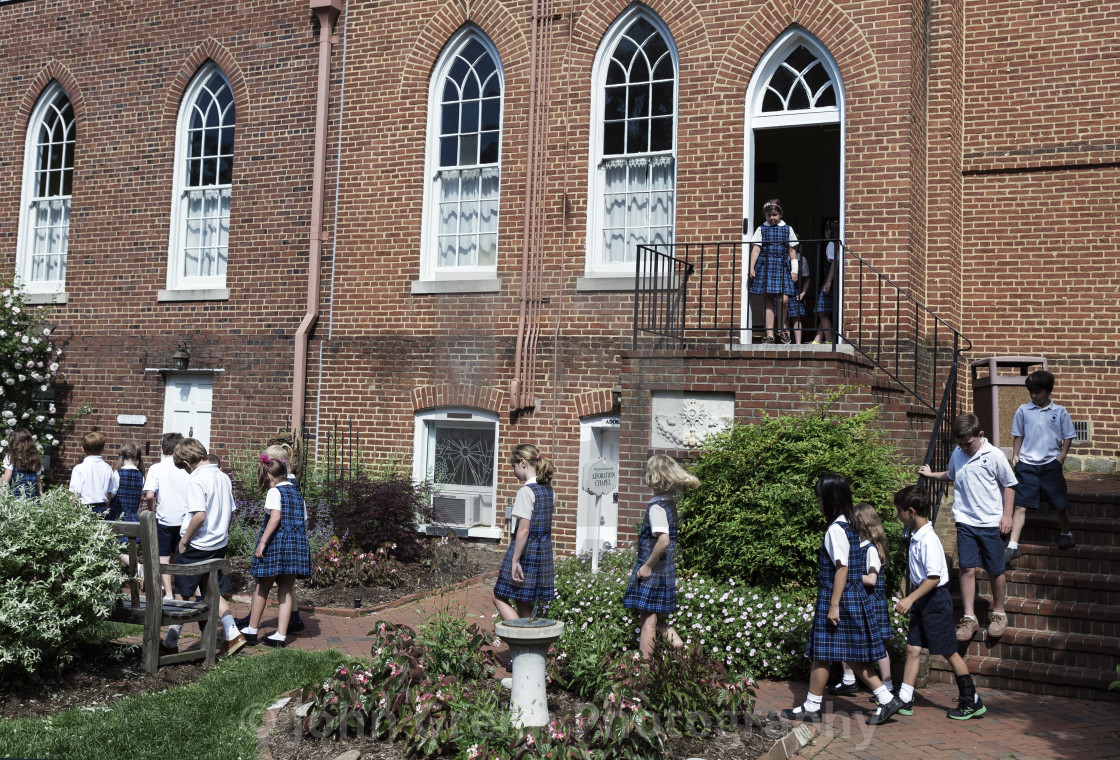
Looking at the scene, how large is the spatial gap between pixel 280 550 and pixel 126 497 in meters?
3.15

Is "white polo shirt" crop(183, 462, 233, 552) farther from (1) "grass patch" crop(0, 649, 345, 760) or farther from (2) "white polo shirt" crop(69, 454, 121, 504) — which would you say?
(2) "white polo shirt" crop(69, 454, 121, 504)

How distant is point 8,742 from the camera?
217 inches

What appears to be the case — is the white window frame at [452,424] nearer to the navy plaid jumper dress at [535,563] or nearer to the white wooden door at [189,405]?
the white wooden door at [189,405]

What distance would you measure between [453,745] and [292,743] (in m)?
0.96

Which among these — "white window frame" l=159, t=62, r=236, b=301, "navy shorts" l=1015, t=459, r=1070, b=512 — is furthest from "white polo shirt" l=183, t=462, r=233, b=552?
"white window frame" l=159, t=62, r=236, b=301

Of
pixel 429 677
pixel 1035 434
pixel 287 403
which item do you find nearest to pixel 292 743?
pixel 429 677

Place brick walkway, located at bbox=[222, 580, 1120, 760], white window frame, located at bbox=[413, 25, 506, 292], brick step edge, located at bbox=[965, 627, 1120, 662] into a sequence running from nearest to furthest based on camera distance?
1. brick walkway, located at bbox=[222, 580, 1120, 760]
2. brick step edge, located at bbox=[965, 627, 1120, 662]
3. white window frame, located at bbox=[413, 25, 506, 292]

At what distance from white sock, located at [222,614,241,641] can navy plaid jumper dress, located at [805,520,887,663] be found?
418 cm

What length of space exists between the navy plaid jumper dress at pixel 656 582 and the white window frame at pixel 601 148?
542 cm

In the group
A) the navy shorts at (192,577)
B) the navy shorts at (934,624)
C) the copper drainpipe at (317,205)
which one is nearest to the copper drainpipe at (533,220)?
the copper drainpipe at (317,205)

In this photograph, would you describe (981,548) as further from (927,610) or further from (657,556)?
(657,556)

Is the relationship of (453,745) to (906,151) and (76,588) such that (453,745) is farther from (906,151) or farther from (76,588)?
(906,151)

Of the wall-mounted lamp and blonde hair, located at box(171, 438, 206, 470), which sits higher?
the wall-mounted lamp

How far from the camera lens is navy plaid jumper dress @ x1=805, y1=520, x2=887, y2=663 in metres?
6.36
